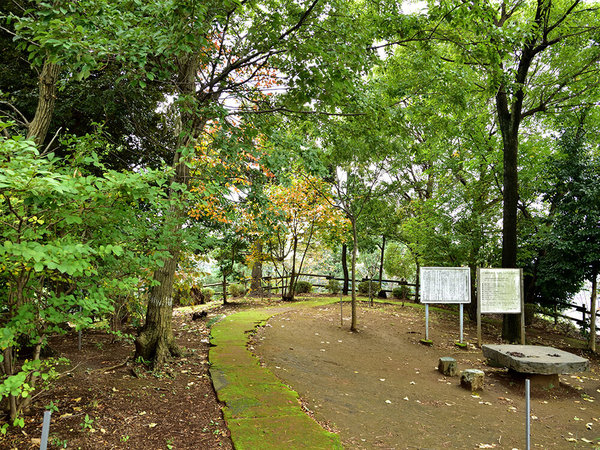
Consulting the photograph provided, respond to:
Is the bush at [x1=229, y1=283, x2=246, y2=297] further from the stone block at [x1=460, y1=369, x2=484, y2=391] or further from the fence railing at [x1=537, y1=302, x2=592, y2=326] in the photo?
the fence railing at [x1=537, y1=302, x2=592, y2=326]

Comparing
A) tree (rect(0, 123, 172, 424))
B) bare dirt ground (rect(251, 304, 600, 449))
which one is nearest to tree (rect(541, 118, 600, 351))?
bare dirt ground (rect(251, 304, 600, 449))

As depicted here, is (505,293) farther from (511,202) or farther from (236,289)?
(236,289)

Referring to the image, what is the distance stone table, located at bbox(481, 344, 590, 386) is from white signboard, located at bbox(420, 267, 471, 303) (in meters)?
2.31

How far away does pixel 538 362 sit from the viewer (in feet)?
18.3

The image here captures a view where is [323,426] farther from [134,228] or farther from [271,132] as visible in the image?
[271,132]

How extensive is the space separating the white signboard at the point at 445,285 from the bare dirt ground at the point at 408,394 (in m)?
1.13

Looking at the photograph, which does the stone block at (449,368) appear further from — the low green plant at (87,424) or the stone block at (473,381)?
the low green plant at (87,424)

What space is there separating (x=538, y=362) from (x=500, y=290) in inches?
121

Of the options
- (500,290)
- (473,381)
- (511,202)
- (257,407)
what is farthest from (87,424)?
(511,202)

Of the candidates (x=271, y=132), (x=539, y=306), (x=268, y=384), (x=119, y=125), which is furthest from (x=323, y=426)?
(x=539, y=306)

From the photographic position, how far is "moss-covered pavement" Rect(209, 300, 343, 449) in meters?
3.15

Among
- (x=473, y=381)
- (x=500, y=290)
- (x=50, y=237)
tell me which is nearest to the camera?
(x=50, y=237)

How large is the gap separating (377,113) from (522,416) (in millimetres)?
4721

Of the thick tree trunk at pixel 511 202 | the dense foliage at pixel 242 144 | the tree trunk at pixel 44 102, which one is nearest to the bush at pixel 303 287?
the dense foliage at pixel 242 144
